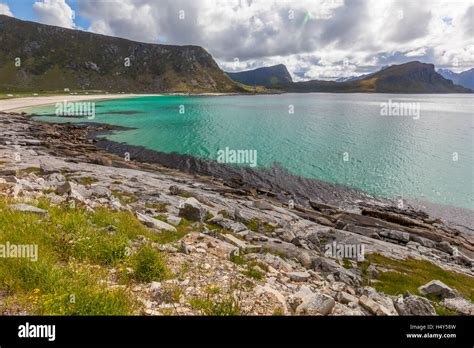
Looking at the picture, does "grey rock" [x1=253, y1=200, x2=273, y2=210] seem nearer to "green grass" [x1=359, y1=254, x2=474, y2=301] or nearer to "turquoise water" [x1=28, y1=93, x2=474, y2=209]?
"green grass" [x1=359, y1=254, x2=474, y2=301]

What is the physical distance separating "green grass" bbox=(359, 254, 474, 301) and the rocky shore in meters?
0.15

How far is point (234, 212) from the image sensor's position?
2048cm

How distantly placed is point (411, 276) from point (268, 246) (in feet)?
28.3

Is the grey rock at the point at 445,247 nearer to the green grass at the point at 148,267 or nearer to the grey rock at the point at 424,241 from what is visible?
the grey rock at the point at 424,241

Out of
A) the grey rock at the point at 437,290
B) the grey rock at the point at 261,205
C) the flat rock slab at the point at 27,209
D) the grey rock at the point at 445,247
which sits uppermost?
the flat rock slab at the point at 27,209

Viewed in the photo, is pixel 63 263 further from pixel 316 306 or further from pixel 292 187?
pixel 292 187

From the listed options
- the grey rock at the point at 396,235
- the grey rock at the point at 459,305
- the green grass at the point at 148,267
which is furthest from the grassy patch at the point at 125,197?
the grey rock at the point at 396,235

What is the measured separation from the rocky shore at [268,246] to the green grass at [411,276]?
15 centimetres

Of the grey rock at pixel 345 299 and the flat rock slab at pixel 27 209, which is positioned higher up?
the flat rock slab at pixel 27 209

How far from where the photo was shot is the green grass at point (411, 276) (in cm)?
1357

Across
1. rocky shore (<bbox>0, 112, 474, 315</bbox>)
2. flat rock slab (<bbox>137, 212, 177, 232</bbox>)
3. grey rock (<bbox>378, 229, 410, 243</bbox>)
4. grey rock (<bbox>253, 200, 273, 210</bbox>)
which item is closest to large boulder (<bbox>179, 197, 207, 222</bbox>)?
rocky shore (<bbox>0, 112, 474, 315</bbox>)

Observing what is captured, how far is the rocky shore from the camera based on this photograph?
23.8ft
